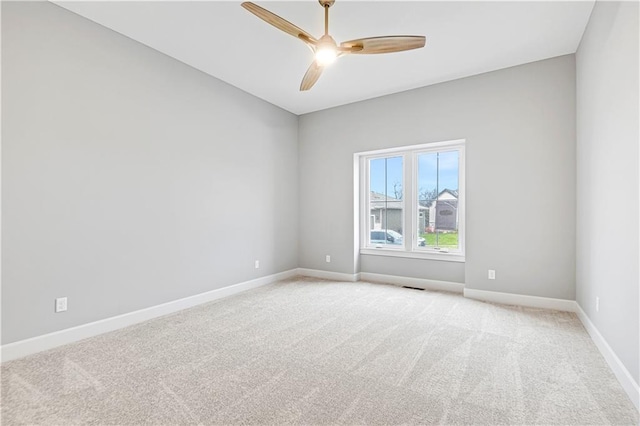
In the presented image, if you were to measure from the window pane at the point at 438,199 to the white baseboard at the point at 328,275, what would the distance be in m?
1.21

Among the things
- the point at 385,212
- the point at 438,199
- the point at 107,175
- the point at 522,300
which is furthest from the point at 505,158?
the point at 107,175

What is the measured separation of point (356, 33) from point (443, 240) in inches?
118

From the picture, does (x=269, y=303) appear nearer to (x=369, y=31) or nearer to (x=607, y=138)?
(x=369, y=31)

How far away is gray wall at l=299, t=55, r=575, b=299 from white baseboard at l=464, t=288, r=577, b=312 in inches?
2.4

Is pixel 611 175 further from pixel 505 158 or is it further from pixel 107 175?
pixel 107 175

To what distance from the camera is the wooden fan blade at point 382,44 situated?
7.64 ft

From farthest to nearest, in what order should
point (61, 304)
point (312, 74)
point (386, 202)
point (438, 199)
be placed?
point (386, 202) < point (438, 199) < point (312, 74) < point (61, 304)

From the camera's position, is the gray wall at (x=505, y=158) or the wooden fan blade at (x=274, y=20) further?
the gray wall at (x=505, y=158)

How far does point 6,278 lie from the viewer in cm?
239

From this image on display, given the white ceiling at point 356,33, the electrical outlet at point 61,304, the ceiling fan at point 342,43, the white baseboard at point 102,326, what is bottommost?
the white baseboard at point 102,326

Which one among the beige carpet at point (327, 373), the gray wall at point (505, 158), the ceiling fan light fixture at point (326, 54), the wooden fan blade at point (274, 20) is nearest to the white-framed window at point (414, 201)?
the gray wall at point (505, 158)

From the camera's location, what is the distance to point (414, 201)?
4.82 metres

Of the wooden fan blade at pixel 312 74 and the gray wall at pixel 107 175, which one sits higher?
the wooden fan blade at pixel 312 74

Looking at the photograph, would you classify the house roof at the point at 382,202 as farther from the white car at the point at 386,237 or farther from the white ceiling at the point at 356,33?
the white ceiling at the point at 356,33
